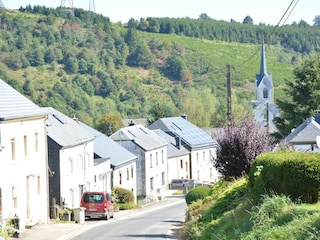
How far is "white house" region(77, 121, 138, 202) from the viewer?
53306 mm

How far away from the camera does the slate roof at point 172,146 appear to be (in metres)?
82.0

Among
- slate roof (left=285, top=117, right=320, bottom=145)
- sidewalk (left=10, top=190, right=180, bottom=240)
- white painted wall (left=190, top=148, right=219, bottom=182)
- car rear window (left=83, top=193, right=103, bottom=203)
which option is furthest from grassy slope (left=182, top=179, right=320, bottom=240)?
white painted wall (left=190, top=148, right=219, bottom=182)

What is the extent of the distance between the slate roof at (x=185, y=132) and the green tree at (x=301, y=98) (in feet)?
72.5

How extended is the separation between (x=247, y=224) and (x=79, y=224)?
68.6 ft

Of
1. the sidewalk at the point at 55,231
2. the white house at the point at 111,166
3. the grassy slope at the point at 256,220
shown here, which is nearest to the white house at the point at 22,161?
the sidewalk at the point at 55,231

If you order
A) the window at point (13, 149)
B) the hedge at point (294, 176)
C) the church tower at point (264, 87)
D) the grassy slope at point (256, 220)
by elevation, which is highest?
the church tower at point (264, 87)

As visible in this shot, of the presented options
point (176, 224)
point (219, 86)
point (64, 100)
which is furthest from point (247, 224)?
point (219, 86)

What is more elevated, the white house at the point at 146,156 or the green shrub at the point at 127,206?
the white house at the point at 146,156

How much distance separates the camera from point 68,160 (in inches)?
1746

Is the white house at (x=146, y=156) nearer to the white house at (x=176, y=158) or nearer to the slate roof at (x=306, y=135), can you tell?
the white house at (x=176, y=158)

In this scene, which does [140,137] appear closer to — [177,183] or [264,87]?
[177,183]

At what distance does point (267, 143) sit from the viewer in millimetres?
27438

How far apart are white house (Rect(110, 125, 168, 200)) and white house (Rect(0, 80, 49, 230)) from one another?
32.2 metres

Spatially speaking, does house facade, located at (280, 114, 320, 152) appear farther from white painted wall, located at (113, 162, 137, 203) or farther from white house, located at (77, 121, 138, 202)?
white painted wall, located at (113, 162, 137, 203)
